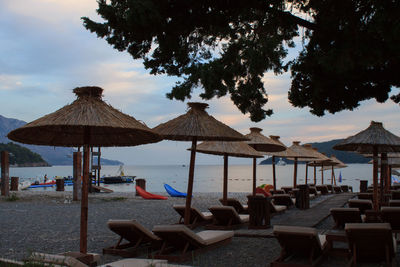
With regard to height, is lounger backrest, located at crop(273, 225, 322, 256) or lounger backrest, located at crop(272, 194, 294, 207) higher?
lounger backrest, located at crop(273, 225, 322, 256)

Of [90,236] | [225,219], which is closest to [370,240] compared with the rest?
[225,219]

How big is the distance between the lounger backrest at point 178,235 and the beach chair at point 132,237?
247mm

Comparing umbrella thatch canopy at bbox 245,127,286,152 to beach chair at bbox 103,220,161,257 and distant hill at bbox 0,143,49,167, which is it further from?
distant hill at bbox 0,143,49,167

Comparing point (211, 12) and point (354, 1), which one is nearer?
point (354, 1)

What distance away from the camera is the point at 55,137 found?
6.99m

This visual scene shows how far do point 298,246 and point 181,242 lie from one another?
69.2 inches

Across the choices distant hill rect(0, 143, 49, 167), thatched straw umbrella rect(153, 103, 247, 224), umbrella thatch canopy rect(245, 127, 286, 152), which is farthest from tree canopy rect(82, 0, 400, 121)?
distant hill rect(0, 143, 49, 167)

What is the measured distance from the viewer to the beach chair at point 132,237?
6199mm

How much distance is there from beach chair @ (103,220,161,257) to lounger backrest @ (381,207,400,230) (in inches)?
161

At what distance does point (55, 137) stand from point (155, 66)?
2281 mm

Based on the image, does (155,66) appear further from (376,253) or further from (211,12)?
(376,253)

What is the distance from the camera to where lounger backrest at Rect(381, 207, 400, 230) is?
24.7ft

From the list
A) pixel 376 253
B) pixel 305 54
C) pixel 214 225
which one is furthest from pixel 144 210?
pixel 376 253

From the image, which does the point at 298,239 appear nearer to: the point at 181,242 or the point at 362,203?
the point at 181,242
